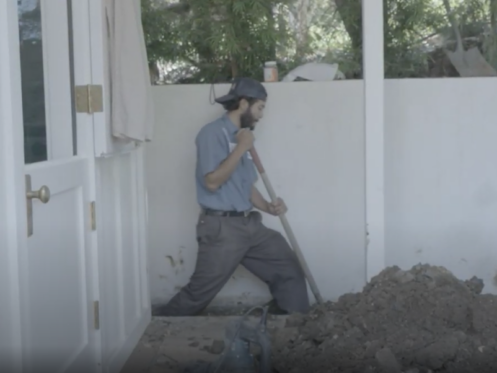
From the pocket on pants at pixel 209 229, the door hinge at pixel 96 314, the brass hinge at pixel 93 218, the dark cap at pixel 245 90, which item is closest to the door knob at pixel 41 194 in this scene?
the brass hinge at pixel 93 218

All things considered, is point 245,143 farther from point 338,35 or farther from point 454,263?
point 454,263

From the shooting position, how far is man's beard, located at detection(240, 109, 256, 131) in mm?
5469

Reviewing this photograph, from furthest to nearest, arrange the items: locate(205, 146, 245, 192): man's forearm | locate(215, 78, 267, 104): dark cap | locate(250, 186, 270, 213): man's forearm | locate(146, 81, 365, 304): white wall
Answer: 1. locate(146, 81, 365, 304): white wall
2. locate(250, 186, 270, 213): man's forearm
3. locate(215, 78, 267, 104): dark cap
4. locate(205, 146, 245, 192): man's forearm

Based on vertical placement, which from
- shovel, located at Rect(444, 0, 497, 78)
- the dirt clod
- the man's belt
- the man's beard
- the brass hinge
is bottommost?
the dirt clod

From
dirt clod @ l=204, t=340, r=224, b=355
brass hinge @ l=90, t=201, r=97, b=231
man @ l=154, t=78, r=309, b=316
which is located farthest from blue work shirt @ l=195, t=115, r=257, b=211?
brass hinge @ l=90, t=201, r=97, b=231

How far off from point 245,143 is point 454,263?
1.71m

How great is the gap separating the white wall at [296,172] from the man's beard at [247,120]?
0.90 feet

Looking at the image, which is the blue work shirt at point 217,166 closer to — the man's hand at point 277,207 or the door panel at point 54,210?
the man's hand at point 277,207

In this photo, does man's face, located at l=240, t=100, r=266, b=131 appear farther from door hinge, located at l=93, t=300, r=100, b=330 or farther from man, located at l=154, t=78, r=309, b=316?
door hinge, located at l=93, t=300, r=100, b=330

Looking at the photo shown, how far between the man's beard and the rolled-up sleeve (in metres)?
0.18

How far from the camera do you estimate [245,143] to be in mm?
5312

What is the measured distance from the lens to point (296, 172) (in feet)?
19.1

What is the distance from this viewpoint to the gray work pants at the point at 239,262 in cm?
543

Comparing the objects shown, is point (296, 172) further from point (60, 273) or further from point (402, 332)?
point (60, 273)
